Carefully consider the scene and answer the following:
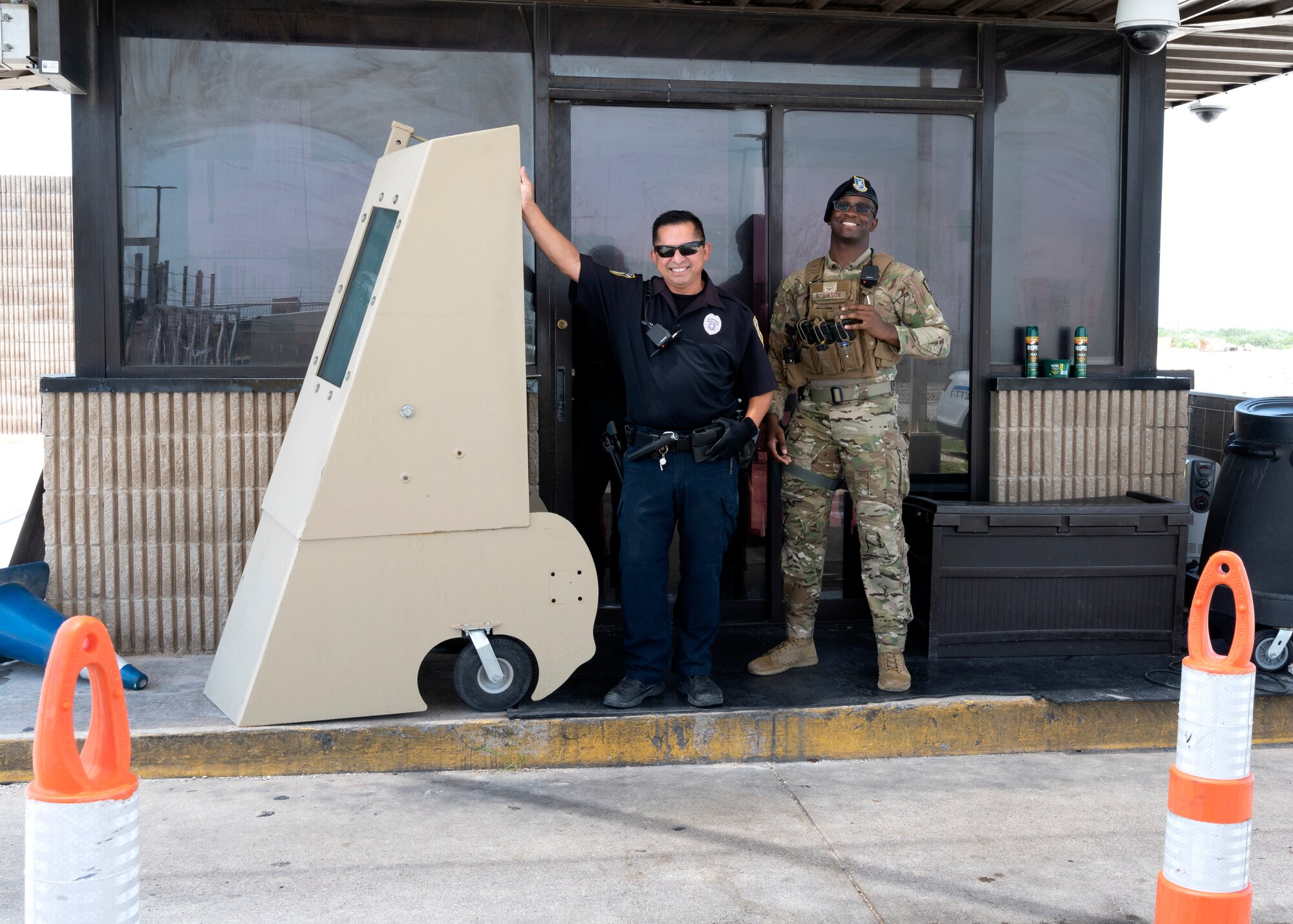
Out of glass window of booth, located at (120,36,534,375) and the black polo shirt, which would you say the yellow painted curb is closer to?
the black polo shirt

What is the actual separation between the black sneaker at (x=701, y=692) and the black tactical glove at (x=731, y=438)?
2.76ft

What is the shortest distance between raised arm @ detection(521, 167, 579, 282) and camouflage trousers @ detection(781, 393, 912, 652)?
1170mm

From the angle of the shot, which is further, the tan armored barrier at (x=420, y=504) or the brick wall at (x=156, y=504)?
the brick wall at (x=156, y=504)

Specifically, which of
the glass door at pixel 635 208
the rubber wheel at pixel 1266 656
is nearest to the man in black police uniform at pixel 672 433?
the glass door at pixel 635 208

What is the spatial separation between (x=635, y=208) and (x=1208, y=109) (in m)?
4.63

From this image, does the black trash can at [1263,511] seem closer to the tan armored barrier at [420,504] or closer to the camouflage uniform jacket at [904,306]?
the camouflage uniform jacket at [904,306]

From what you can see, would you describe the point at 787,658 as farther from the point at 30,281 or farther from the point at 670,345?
the point at 30,281

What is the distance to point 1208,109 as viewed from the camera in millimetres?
7566

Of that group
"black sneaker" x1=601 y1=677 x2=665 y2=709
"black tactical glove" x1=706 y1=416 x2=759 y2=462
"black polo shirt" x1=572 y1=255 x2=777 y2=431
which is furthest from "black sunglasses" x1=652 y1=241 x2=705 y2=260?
"black sneaker" x1=601 y1=677 x2=665 y2=709

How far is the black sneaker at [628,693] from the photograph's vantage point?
4.25 metres

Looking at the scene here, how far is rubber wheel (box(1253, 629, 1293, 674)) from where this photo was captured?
15.5 feet

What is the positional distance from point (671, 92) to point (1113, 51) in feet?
7.08

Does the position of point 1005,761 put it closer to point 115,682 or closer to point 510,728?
point 510,728

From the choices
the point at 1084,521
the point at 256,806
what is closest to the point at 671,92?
the point at 1084,521
